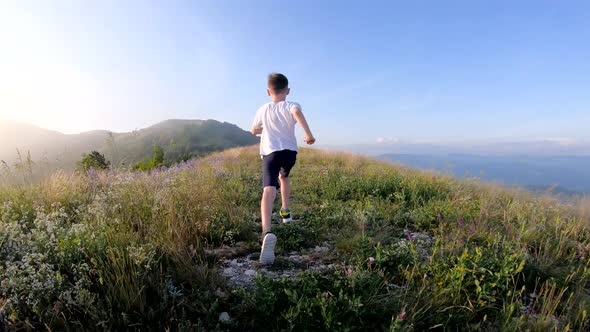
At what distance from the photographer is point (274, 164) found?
3.78m

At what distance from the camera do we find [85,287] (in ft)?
7.41

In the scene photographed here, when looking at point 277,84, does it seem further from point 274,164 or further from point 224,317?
point 224,317

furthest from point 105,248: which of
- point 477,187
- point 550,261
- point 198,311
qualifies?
point 477,187

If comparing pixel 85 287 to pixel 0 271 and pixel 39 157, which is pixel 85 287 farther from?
pixel 39 157

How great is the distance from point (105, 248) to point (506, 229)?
15.3 ft

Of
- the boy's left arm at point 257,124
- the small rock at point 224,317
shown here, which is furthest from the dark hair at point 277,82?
the small rock at point 224,317

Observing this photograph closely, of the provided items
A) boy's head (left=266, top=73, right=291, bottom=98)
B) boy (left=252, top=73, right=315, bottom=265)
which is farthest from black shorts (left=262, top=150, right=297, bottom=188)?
boy's head (left=266, top=73, right=291, bottom=98)

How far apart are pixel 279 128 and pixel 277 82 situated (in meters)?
0.61

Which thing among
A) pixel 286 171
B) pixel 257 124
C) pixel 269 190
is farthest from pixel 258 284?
pixel 257 124

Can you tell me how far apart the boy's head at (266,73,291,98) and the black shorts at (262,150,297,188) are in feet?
2.56

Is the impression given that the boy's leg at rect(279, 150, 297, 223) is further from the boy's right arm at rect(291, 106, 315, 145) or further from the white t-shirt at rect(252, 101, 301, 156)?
the boy's right arm at rect(291, 106, 315, 145)

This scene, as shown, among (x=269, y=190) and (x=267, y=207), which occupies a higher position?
(x=269, y=190)

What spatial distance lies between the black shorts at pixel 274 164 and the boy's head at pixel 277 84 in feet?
2.56

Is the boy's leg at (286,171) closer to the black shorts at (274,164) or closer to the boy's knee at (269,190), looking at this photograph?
the black shorts at (274,164)
